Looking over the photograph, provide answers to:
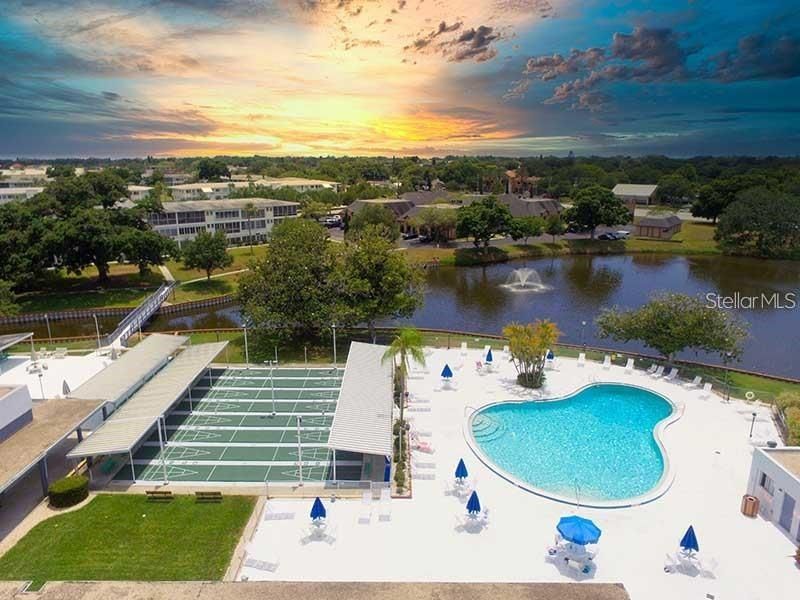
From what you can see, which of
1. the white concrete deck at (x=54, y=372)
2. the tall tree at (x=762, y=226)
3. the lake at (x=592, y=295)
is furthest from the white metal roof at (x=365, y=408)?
the tall tree at (x=762, y=226)

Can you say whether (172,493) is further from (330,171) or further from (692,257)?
(330,171)

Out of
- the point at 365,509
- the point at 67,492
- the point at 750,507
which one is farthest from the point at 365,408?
the point at 750,507

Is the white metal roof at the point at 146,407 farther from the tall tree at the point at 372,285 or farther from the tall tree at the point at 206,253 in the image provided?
the tall tree at the point at 206,253

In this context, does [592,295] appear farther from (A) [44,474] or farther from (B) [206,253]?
(A) [44,474]

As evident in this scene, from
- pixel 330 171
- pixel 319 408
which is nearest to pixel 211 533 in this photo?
pixel 319 408

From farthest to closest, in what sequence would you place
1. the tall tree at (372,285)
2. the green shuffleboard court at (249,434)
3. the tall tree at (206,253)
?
the tall tree at (206,253) → the tall tree at (372,285) → the green shuffleboard court at (249,434)

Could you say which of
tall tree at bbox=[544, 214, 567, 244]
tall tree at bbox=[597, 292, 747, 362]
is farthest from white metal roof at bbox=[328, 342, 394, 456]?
tall tree at bbox=[544, 214, 567, 244]
